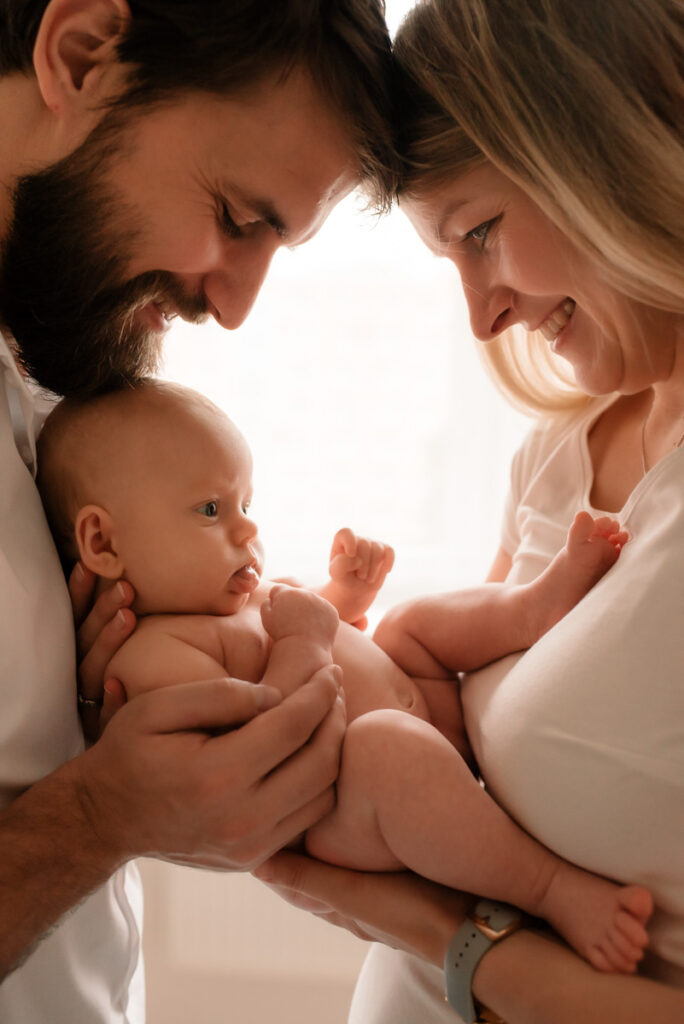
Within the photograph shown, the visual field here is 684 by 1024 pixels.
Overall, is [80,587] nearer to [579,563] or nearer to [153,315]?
[153,315]

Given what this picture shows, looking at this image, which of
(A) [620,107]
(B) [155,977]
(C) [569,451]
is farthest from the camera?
(B) [155,977]

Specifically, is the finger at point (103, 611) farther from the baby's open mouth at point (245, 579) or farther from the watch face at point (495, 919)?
the watch face at point (495, 919)

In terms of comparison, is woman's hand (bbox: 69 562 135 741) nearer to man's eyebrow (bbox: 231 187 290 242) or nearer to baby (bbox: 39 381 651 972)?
baby (bbox: 39 381 651 972)

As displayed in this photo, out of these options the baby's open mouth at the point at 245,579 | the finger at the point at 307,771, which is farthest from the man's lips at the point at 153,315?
the finger at the point at 307,771

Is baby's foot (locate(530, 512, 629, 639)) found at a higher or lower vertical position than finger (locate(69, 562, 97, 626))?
higher

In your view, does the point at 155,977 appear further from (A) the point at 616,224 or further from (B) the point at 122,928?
(A) the point at 616,224

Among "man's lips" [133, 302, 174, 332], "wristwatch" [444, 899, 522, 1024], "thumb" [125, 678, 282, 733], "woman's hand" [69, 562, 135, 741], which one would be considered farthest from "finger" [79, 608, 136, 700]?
"wristwatch" [444, 899, 522, 1024]

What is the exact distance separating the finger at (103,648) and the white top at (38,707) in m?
0.04

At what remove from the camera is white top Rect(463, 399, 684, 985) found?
1.09 m

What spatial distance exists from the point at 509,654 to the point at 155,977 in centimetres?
188

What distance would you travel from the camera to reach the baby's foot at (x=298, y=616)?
141cm

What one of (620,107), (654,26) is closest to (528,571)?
(620,107)

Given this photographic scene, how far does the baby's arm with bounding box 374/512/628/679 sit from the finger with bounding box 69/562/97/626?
517 millimetres

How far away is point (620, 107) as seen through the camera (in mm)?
1239
